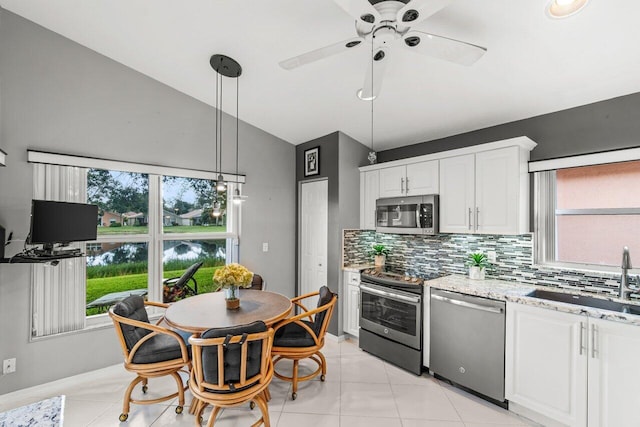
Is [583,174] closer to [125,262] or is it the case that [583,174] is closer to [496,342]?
[496,342]

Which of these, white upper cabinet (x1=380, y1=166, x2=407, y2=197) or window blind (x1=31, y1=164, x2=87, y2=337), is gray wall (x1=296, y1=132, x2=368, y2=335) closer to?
white upper cabinet (x1=380, y1=166, x2=407, y2=197)

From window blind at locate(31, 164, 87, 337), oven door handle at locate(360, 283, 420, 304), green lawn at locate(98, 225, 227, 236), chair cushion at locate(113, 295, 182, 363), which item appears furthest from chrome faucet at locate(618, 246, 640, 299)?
window blind at locate(31, 164, 87, 337)

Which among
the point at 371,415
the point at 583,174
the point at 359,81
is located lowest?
the point at 371,415

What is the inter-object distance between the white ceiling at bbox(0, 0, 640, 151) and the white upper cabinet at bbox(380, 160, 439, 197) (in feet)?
1.47

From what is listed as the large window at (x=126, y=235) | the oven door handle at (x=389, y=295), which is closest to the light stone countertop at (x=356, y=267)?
the oven door handle at (x=389, y=295)

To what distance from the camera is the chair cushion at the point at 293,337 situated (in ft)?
8.51

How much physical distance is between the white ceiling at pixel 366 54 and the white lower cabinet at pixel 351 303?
1.88 metres

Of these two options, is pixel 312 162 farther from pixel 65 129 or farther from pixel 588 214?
pixel 588 214

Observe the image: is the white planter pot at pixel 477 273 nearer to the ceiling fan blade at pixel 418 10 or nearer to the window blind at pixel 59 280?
the ceiling fan blade at pixel 418 10

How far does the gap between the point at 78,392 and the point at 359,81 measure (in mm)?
3754

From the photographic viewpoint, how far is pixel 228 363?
1937 millimetres

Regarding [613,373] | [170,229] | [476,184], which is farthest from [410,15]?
[170,229]

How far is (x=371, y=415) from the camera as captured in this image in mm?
2355

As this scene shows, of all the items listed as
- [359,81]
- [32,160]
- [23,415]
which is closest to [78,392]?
[32,160]
